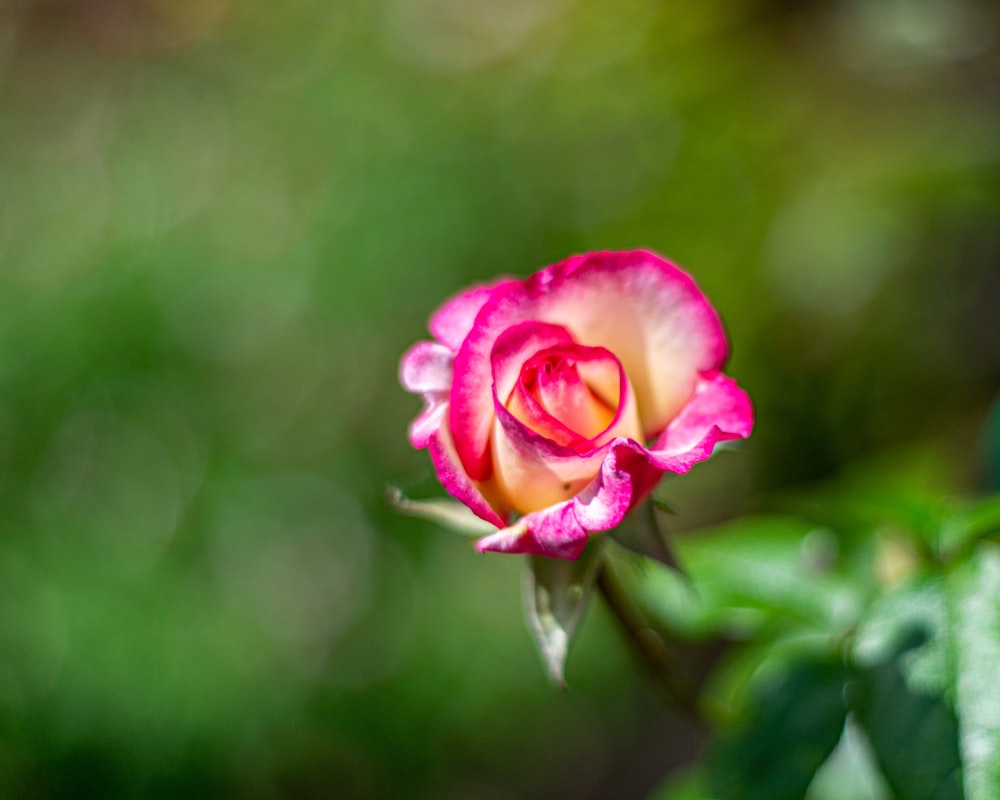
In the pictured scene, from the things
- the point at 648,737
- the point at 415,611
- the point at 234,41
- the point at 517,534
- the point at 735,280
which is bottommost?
the point at 648,737

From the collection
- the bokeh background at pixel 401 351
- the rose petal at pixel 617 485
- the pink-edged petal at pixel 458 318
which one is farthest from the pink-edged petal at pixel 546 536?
the bokeh background at pixel 401 351

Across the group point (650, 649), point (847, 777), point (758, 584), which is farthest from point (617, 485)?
point (847, 777)

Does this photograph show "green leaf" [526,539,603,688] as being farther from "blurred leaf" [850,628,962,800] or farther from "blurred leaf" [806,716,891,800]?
"blurred leaf" [806,716,891,800]

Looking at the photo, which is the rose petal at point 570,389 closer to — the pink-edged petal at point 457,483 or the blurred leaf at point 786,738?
the pink-edged petal at point 457,483

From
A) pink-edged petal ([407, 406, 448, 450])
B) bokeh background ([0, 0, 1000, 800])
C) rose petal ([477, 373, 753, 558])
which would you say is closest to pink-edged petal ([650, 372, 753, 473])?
rose petal ([477, 373, 753, 558])

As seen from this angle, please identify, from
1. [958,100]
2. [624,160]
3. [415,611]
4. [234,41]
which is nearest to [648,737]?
[415,611]

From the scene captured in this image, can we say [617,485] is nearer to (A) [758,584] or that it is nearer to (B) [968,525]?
(B) [968,525]

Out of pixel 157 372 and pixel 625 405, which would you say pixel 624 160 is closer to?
pixel 157 372
